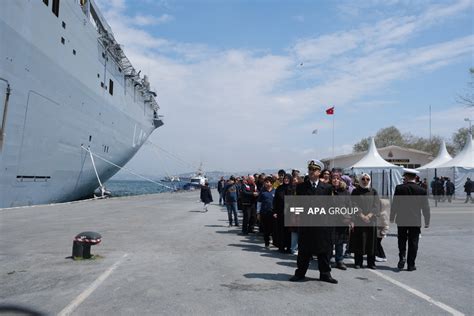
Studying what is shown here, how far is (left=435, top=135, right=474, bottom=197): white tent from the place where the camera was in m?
26.0

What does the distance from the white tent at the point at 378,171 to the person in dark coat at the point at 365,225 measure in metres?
15.3

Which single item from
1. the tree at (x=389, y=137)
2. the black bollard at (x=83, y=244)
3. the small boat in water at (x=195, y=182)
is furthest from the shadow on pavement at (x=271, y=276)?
the tree at (x=389, y=137)

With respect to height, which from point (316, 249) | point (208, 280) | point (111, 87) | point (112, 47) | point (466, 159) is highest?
point (112, 47)

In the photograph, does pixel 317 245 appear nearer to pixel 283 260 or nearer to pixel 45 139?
pixel 283 260

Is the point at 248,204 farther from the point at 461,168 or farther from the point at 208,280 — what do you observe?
the point at 461,168

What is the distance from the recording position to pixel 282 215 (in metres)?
8.05

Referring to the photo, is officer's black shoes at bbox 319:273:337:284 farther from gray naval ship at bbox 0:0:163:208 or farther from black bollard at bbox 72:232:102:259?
gray naval ship at bbox 0:0:163:208

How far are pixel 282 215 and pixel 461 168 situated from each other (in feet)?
75.4

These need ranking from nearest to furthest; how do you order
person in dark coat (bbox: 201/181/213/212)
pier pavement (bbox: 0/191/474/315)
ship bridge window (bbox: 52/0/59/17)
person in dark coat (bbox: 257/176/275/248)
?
pier pavement (bbox: 0/191/474/315) < person in dark coat (bbox: 257/176/275/248) < person in dark coat (bbox: 201/181/213/212) < ship bridge window (bbox: 52/0/59/17)

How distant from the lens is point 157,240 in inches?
359

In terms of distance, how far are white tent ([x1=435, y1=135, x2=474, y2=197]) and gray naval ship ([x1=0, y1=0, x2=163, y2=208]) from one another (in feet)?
80.5

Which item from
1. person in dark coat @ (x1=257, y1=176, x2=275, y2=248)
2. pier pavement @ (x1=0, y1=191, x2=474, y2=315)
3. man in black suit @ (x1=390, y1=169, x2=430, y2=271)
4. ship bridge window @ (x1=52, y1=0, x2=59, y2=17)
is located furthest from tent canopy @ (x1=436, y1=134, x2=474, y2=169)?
ship bridge window @ (x1=52, y1=0, x2=59, y2=17)

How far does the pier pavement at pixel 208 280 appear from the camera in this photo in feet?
14.4

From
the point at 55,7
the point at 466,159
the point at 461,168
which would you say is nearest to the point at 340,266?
the point at 55,7
